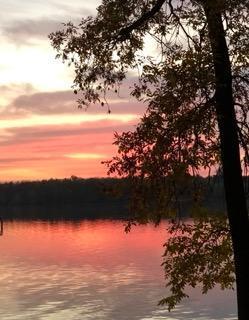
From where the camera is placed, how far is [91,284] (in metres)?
45.8

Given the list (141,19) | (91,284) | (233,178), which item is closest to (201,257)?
(233,178)

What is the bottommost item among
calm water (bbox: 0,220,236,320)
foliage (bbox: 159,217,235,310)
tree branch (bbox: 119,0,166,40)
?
calm water (bbox: 0,220,236,320)

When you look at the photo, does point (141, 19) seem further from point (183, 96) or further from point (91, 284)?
point (91, 284)

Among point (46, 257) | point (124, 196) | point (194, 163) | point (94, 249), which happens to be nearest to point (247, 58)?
point (194, 163)

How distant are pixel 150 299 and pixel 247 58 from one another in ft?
92.2

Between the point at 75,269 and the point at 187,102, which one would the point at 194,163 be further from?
the point at 75,269

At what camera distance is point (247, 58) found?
12102mm

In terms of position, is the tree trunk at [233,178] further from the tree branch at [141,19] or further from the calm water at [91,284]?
the calm water at [91,284]

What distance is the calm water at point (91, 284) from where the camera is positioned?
34094mm

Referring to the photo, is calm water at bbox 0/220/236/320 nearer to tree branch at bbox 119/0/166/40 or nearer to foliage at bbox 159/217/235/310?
foliage at bbox 159/217/235/310

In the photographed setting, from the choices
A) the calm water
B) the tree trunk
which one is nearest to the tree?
the tree trunk

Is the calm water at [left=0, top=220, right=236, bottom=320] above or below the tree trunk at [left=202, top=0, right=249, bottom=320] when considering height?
below

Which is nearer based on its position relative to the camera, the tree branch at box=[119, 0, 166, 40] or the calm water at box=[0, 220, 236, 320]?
the tree branch at box=[119, 0, 166, 40]

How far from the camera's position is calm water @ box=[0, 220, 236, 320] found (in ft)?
112
